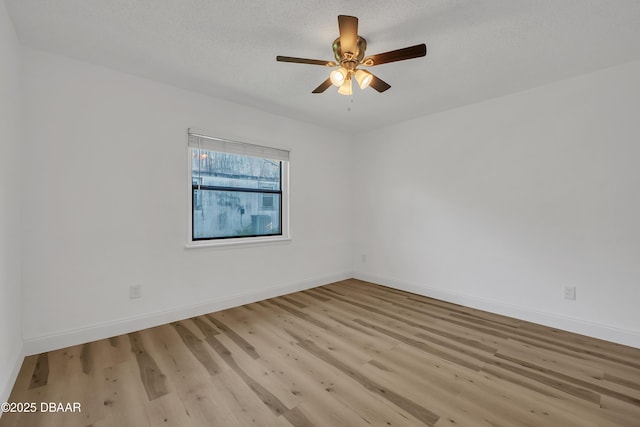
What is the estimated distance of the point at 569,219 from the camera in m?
2.80

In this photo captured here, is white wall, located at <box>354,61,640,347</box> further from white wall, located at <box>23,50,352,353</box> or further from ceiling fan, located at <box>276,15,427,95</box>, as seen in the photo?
white wall, located at <box>23,50,352,353</box>

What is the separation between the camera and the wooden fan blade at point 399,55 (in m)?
1.81

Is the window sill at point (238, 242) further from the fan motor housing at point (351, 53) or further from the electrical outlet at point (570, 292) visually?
the electrical outlet at point (570, 292)

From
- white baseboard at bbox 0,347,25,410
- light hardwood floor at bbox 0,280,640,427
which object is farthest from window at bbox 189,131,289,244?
white baseboard at bbox 0,347,25,410

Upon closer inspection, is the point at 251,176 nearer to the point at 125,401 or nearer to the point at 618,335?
the point at 125,401

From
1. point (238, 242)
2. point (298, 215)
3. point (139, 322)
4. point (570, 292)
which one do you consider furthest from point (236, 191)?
point (570, 292)

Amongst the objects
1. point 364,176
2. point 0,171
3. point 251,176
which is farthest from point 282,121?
point 0,171

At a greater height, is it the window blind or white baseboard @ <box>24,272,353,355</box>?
the window blind

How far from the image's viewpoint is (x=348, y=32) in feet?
5.75

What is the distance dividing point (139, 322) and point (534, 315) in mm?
3989

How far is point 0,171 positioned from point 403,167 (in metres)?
4.01

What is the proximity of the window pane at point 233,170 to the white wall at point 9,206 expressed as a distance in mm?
1389

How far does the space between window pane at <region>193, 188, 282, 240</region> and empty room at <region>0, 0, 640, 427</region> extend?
0.02 metres

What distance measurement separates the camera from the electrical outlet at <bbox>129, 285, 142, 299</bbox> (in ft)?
8.87
